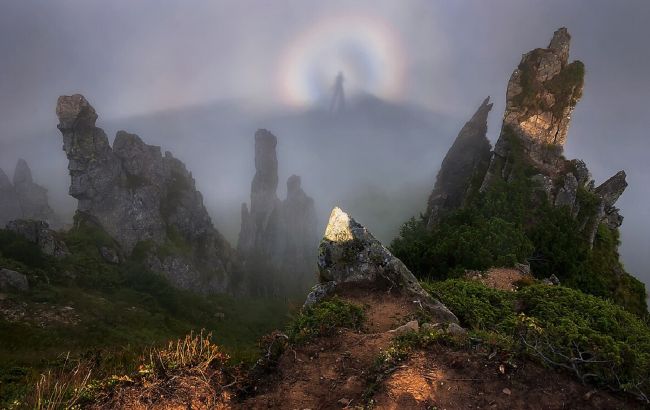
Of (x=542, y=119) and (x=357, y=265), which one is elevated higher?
(x=542, y=119)

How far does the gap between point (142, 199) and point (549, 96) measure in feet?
306

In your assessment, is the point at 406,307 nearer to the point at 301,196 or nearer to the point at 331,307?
the point at 331,307

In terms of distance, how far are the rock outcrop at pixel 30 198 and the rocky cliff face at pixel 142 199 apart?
83.2 meters

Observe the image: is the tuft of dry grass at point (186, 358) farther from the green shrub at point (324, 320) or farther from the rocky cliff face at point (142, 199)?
the rocky cliff face at point (142, 199)

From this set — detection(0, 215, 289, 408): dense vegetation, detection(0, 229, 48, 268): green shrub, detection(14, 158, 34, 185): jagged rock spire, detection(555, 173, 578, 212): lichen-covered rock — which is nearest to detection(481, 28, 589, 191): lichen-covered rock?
detection(555, 173, 578, 212): lichen-covered rock

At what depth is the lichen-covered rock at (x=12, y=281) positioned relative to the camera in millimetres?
52406

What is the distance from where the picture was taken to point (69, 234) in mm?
81312

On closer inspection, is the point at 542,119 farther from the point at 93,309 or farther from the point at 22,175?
the point at 22,175

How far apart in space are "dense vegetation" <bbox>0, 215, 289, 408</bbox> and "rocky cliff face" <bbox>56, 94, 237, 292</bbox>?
6014 mm

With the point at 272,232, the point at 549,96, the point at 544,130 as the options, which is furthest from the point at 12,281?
the point at 272,232

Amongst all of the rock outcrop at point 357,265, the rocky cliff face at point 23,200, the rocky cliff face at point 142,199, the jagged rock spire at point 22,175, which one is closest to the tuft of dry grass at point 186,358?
the rock outcrop at point 357,265

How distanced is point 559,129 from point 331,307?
43.1 metres

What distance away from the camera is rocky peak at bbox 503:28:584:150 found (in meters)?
41.9

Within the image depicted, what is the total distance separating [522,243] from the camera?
27766 mm
